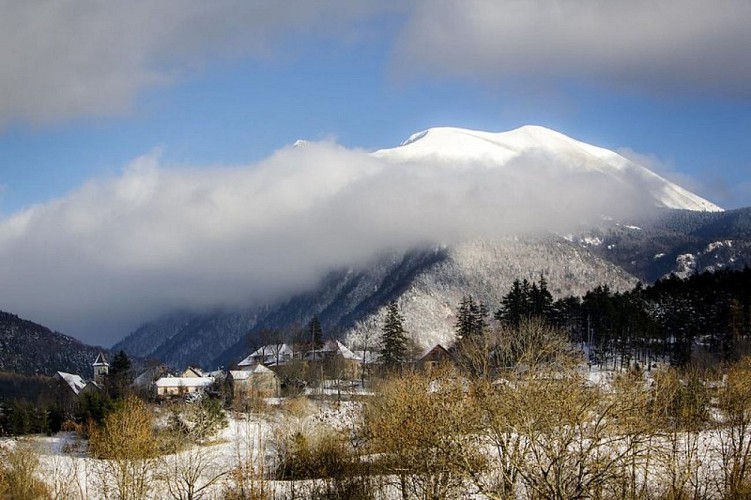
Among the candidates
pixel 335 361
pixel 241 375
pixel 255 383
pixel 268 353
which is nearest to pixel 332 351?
pixel 335 361

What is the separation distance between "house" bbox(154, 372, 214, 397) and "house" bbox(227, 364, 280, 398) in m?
13.5

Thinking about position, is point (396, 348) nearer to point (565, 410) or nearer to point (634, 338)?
point (634, 338)

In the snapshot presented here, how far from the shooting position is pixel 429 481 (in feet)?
101

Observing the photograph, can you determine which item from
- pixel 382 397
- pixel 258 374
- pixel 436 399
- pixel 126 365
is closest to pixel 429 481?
pixel 436 399

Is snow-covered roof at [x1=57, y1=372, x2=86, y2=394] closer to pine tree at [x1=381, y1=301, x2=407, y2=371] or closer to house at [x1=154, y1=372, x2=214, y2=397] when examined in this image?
house at [x1=154, y1=372, x2=214, y2=397]

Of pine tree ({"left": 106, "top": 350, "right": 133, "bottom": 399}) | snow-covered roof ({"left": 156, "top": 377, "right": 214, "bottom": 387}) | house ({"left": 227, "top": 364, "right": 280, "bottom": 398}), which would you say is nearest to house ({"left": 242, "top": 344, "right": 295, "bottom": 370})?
snow-covered roof ({"left": 156, "top": 377, "right": 214, "bottom": 387})

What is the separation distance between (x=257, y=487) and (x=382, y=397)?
13.0 meters

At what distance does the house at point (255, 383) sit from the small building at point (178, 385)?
1353cm

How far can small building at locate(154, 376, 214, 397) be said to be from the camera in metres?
118

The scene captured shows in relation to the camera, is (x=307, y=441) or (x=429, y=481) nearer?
(x=429, y=481)

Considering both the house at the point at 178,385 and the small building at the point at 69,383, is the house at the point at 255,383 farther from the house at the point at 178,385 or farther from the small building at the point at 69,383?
the small building at the point at 69,383

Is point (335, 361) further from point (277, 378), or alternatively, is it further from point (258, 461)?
point (258, 461)

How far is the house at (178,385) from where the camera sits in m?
118

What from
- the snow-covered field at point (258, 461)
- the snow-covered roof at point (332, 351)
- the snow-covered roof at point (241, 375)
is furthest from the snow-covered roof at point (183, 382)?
the snow-covered field at point (258, 461)
